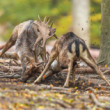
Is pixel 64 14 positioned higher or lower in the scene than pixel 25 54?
higher

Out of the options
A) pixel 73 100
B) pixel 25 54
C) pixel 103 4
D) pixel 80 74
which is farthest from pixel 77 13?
pixel 73 100

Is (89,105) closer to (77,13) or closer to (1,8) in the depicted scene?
(77,13)

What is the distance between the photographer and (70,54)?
302 inches

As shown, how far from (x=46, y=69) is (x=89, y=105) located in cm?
254

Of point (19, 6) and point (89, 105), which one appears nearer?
point (89, 105)

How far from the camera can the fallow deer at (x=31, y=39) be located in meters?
8.49

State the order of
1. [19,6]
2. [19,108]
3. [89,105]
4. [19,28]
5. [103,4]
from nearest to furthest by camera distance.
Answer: [19,108], [89,105], [19,28], [103,4], [19,6]

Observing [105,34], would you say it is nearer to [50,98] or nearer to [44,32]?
[44,32]

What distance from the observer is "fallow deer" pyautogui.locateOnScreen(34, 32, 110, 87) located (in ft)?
24.8

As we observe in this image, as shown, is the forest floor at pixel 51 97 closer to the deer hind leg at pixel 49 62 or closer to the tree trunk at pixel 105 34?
the deer hind leg at pixel 49 62

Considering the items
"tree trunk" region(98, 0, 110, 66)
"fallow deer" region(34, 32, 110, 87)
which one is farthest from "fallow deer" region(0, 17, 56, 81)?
"tree trunk" region(98, 0, 110, 66)

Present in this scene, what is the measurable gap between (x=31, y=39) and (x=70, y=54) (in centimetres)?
160

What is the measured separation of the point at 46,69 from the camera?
838 centimetres

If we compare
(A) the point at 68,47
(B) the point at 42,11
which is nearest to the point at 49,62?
(A) the point at 68,47
